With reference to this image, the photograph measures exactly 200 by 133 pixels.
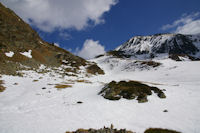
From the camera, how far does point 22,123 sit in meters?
10.5

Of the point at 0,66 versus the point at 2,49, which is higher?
the point at 2,49

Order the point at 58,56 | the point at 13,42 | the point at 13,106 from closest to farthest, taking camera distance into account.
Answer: the point at 13,106, the point at 13,42, the point at 58,56

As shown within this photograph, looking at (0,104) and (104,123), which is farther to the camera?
(0,104)

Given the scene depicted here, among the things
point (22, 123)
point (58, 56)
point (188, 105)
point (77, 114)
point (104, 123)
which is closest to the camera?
point (22, 123)

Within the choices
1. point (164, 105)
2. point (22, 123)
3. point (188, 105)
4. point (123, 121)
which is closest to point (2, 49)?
point (22, 123)

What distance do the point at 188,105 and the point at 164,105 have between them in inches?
149

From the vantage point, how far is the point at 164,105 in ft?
57.3

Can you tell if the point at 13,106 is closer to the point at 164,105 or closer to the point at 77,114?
the point at 77,114

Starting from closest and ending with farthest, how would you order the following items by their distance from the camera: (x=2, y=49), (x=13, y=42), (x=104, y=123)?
(x=104, y=123)
(x=2, y=49)
(x=13, y=42)

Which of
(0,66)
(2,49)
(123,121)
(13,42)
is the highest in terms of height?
(13,42)

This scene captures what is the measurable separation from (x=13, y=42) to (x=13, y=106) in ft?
183

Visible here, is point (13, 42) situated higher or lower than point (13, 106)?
higher

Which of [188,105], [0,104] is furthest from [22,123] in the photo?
[188,105]

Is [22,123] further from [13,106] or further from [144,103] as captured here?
[144,103]
